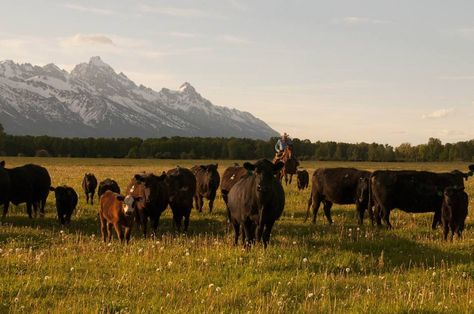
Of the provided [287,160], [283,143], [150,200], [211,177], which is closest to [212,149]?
[287,160]

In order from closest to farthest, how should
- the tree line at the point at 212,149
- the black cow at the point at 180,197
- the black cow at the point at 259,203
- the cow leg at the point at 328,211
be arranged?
the black cow at the point at 259,203 → the black cow at the point at 180,197 → the cow leg at the point at 328,211 → the tree line at the point at 212,149

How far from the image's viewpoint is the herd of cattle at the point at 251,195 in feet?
40.7

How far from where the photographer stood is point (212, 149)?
469ft

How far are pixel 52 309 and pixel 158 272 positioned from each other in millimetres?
2414

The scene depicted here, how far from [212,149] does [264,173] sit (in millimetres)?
130940

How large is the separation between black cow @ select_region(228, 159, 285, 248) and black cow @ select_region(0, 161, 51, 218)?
29.0ft

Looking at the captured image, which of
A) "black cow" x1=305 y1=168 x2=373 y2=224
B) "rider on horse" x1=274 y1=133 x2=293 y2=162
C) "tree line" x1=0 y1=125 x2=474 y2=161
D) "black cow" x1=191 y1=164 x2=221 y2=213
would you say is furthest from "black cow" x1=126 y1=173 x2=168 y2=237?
"tree line" x1=0 y1=125 x2=474 y2=161

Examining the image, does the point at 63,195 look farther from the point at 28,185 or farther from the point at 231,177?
the point at 231,177

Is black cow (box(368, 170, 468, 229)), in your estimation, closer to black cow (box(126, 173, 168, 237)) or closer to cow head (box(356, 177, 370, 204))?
cow head (box(356, 177, 370, 204))

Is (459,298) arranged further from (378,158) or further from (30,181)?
(378,158)

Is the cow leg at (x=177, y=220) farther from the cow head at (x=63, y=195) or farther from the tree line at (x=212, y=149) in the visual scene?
the tree line at (x=212, y=149)

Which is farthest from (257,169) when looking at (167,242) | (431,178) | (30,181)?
(30,181)

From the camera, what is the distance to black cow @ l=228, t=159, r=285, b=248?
1201 cm

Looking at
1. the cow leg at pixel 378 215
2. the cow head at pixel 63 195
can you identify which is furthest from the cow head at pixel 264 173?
the cow head at pixel 63 195
